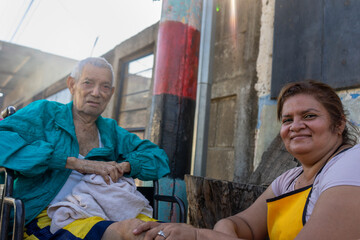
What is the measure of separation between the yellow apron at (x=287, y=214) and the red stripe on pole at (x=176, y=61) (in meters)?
1.65

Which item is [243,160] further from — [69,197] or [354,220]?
[354,220]

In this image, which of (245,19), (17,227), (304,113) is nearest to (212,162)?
(245,19)

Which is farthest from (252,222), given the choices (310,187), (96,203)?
(96,203)

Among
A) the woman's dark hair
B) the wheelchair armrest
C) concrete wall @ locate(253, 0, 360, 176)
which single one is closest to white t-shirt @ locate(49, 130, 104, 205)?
the wheelchair armrest

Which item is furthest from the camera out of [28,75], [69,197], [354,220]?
[28,75]

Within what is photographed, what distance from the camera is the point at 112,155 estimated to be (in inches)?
87.5

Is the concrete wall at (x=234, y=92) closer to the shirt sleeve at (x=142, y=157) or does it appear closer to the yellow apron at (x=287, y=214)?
the shirt sleeve at (x=142, y=157)

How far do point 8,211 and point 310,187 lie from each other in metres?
1.47

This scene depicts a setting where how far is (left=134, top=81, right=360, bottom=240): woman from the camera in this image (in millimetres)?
1109

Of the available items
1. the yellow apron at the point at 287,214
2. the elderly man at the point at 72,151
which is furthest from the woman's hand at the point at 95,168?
the yellow apron at the point at 287,214

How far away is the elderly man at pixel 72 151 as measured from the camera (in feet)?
5.46

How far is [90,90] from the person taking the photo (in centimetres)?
220

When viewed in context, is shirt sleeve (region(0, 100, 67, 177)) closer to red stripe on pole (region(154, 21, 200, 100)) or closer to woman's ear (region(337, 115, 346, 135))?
red stripe on pole (region(154, 21, 200, 100))

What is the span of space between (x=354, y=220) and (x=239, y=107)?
292 centimetres
